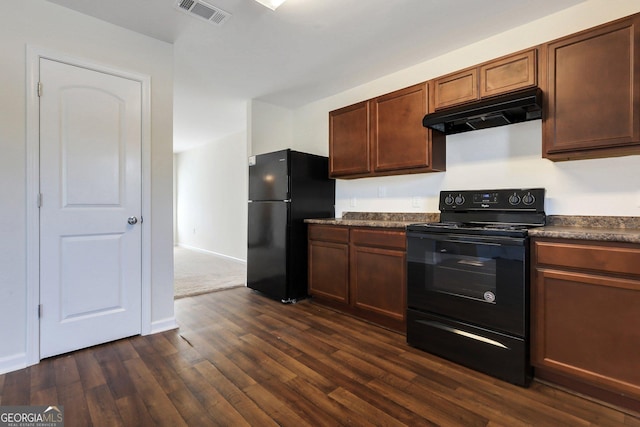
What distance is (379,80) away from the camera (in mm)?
3334

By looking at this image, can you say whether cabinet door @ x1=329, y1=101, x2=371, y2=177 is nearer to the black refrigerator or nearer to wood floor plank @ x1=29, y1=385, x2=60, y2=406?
the black refrigerator

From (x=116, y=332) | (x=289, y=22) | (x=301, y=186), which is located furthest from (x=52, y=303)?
(x=289, y=22)

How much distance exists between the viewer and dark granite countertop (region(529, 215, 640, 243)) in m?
1.56

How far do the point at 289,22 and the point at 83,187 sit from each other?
2.01 m

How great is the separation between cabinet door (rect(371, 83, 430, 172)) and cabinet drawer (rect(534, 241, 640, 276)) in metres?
1.17

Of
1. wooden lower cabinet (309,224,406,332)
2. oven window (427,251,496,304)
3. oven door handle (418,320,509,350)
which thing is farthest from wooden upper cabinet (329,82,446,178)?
oven door handle (418,320,509,350)

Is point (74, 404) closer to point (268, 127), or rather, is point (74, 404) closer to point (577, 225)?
point (577, 225)

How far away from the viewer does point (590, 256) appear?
1.63 metres

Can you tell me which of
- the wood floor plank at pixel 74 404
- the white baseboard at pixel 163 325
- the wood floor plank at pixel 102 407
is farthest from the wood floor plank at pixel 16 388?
the white baseboard at pixel 163 325

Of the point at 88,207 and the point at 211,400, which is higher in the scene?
the point at 88,207

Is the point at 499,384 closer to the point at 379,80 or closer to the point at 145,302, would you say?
the point at 145,302

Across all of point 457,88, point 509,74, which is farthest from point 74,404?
point 509,74

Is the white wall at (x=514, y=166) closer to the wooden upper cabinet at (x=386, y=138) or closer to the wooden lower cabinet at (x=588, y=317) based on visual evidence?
the wooden upper cabinet at (x=386, y=138)

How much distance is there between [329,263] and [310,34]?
2098 mm
